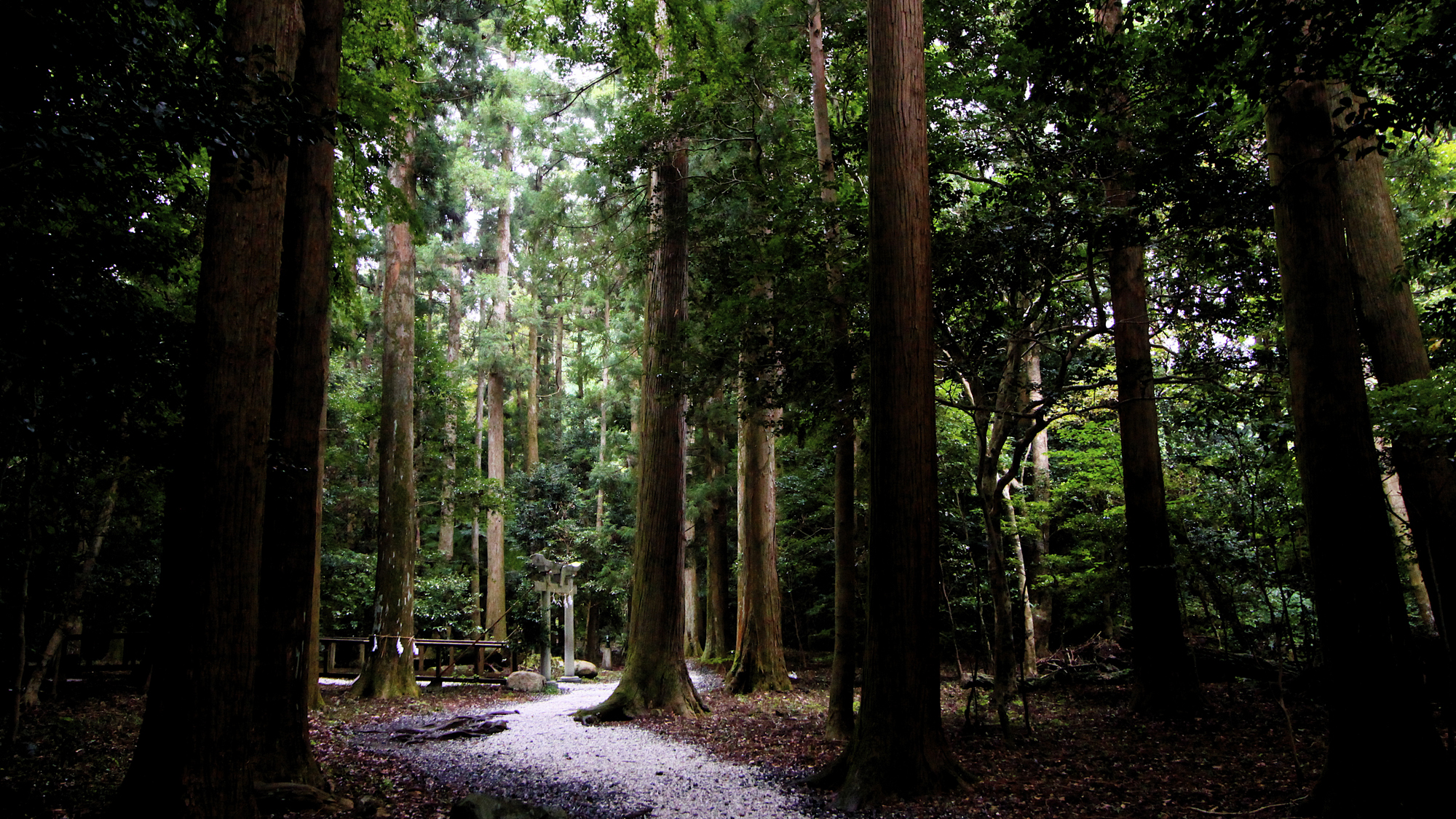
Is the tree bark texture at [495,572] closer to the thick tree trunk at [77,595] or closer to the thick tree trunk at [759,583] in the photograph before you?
the thick tree trunk at [759,583]

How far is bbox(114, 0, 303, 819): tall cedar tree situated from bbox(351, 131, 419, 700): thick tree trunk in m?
7.88

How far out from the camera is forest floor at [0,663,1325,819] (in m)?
4.80

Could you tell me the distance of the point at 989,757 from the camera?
6285mm

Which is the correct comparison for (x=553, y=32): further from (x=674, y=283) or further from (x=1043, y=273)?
(x=1043, y=273)

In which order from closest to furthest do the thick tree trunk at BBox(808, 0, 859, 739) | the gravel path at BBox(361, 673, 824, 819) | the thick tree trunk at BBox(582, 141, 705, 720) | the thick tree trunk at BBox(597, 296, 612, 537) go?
1. the gravel path at BBox(361, 673, 824, 819)
2. the thick tree trunk at BBox(808, 0, 859, 739)
3. the thick tree trunk at BBox(582, 141, 705, 720)
4. the thick tree trunk at BBox(597, 296, 612, 537)

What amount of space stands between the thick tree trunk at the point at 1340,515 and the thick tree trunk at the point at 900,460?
86.2 inches

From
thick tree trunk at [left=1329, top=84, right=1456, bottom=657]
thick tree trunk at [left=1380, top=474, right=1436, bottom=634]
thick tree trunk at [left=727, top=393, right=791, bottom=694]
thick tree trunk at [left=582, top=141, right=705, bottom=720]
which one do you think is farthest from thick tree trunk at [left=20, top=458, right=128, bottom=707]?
thick tree trunk at [left=1380, top=474, right=1436, bottom=634]

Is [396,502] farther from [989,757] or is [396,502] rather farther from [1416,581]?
[1416,581]

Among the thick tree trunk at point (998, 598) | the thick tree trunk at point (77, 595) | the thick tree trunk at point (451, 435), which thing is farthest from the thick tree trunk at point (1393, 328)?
the thick tree trunk at point (451, 435)

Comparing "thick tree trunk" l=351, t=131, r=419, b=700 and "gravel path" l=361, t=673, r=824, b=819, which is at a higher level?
"thick tree trunk" l=351, t=131, r=419, b=700

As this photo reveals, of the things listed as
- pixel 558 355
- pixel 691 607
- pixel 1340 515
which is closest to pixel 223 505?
pixel 1340 515

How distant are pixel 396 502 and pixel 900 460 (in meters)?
9.01

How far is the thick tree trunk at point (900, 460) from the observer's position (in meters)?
5.07

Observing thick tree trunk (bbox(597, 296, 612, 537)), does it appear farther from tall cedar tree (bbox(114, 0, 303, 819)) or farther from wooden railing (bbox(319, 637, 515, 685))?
tall cedar tree (bbox(114, 0, 303, 819))
